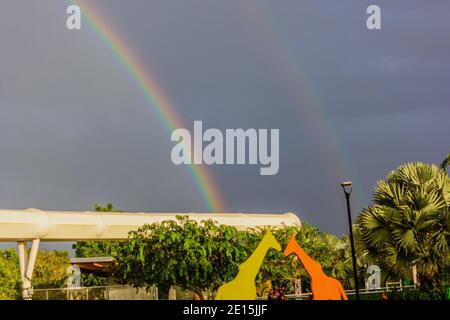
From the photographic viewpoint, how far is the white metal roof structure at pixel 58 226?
46.8m

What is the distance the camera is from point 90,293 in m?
42.3

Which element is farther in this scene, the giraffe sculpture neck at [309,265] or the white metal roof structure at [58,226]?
the white metal roof structure at [58,226]

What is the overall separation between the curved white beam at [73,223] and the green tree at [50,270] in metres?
7.12

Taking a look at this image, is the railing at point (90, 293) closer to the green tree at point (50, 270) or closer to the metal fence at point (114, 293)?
the metal fence at point (114, 293)

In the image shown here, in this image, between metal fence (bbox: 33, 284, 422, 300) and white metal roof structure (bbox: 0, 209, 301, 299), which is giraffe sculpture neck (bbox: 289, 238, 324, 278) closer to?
metal fence (bbox: 33, 284, 422, 300)

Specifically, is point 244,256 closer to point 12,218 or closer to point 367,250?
point 12,218

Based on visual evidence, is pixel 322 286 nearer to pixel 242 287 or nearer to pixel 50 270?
pixel 242 287

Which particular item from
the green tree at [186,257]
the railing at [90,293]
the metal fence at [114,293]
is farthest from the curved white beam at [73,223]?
the railing at [90,293]

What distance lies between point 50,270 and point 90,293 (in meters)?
26.5

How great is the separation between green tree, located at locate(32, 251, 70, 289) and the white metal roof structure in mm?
7125

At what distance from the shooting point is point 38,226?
48062mm

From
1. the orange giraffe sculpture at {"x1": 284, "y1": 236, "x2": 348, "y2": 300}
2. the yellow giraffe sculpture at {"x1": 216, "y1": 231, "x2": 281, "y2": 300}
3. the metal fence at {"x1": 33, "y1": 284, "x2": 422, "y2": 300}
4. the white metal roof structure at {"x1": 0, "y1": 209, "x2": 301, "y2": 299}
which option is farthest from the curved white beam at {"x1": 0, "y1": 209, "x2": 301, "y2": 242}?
the yellow giraffe sculpture at {"x1": 216, "y1": 231, "x2": 281, "y2": 300}

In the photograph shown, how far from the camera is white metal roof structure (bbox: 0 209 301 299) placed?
46.8 metres
